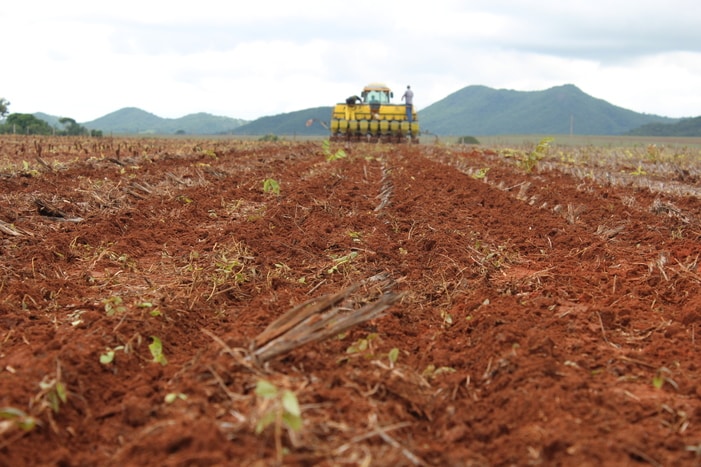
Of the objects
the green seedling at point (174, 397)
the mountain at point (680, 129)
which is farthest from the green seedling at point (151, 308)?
the mountain at point (680, 129)

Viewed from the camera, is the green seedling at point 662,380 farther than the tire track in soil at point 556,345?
Yes

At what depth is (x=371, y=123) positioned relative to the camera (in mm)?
32031

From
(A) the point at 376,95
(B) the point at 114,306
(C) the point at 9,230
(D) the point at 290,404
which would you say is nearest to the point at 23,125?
(A) the point at 376,95

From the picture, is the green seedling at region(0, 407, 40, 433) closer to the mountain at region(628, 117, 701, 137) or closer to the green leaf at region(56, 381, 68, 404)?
the green leaf at region(56, 381, 68, 404)

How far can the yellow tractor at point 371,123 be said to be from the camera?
3206cm

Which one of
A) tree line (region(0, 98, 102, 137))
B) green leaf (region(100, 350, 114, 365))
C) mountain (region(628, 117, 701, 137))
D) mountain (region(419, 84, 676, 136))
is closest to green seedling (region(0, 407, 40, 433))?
green leaf (region(100, 350, 114, 365))

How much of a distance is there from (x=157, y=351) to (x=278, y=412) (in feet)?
4.90

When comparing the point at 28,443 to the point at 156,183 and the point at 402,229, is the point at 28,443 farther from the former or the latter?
the point at 156,183

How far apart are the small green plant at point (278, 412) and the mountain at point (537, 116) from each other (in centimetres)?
15942

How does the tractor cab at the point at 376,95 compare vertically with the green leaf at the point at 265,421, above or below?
above

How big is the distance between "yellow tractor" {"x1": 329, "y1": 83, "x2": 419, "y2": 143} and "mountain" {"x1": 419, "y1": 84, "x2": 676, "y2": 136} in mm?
128712

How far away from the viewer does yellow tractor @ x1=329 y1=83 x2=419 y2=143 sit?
3206 centimetres

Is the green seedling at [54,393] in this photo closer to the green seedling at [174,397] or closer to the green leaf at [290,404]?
the green seedling at [174,397]

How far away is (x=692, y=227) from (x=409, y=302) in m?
Answer: 4.75
